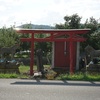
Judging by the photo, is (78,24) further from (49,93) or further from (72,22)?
(49,93)

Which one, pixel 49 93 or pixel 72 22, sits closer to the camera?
pixel 49 93

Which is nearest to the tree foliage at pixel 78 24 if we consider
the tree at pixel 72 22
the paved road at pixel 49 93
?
the tree at pixel 72 22

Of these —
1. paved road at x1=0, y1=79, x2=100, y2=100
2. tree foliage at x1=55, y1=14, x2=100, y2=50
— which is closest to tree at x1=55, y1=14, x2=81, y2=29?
tree foliage at x1=55, y1=14, x2=100, y2=50

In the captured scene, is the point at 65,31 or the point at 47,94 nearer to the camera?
the point at 47,94

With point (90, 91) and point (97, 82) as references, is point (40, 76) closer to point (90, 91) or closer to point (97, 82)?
point (97, 82)

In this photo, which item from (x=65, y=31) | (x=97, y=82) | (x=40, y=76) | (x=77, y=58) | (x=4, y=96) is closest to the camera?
(x=4, y=96)

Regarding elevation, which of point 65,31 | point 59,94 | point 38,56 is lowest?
point 59,94

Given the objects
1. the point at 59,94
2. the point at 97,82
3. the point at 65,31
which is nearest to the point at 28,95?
the point at 59,94

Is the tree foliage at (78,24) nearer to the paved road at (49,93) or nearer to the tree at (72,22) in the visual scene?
the tree at (72,22)

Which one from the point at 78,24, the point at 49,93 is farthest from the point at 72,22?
the point at 49,93

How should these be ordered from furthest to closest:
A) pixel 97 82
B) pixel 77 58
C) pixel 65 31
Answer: pixel 77 58, pixel 65 31, pixel 97 82

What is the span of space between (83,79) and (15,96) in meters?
5.72

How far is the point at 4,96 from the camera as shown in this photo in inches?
384

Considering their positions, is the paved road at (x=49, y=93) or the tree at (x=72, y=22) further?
the tree at (x=72, y=22)
